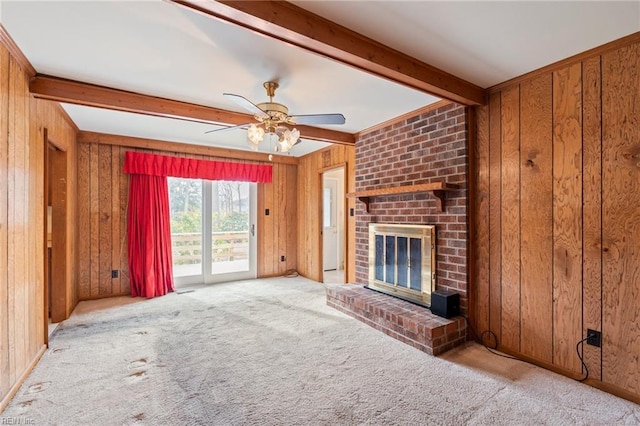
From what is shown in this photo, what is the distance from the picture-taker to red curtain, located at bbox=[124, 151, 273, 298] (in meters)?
4.26

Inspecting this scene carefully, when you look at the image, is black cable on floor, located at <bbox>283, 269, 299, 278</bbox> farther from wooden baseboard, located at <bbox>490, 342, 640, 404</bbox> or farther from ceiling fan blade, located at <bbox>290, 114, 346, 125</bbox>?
wooden baseboard, located at <bbox>490, 342, 640, 404</bbox>

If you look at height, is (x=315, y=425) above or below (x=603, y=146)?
below

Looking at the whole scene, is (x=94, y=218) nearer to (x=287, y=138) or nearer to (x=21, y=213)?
(x=21, y=213)

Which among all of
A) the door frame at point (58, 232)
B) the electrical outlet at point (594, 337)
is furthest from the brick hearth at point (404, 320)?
the door frame at point (58, 232)

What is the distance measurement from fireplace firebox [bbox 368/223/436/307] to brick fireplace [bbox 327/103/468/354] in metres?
0.08

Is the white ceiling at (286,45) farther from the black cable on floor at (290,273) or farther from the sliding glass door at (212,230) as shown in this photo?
the black cable on floor at (290,273)

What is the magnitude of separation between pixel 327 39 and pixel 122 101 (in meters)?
2.03

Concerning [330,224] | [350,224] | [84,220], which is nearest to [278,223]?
[330,224]

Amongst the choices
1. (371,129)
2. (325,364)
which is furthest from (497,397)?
(371,129)

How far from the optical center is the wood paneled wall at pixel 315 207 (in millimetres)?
4477

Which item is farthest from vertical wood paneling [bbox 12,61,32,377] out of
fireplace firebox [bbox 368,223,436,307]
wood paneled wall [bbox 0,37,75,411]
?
fireplace firebox [bbox 368,223,436,307]

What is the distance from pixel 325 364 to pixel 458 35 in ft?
8.11

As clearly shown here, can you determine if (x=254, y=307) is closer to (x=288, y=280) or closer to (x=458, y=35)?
(x=288, y=280)

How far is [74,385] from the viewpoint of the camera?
6.75 feet
